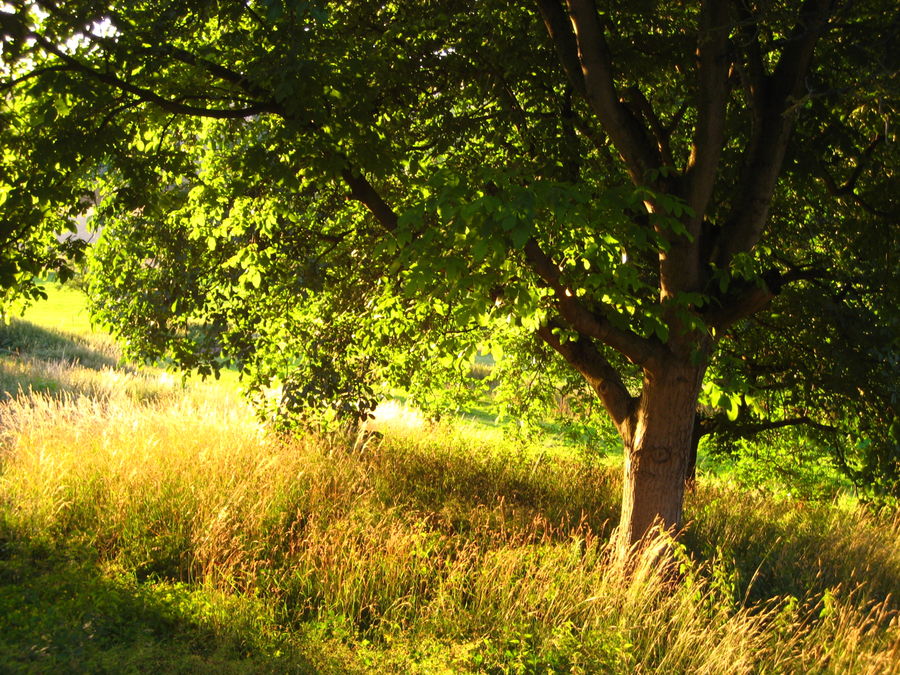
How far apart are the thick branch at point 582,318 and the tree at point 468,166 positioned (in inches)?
0.7

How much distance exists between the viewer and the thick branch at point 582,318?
223 inches

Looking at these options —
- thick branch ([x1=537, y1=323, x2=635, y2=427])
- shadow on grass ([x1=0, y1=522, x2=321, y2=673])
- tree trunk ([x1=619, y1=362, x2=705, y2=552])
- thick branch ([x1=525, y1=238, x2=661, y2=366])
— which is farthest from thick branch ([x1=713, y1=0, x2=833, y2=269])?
shadow on grass ([x1=0, y1=522, x2=321, y2=673])

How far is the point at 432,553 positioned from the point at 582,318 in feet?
7.90

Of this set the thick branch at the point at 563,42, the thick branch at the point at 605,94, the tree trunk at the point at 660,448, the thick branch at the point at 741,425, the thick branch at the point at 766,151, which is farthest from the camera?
the thick branch at the point at 741,425

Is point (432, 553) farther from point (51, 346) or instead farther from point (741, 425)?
point (51, 346)

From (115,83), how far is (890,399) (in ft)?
20.8

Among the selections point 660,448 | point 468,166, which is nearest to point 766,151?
point 468,166

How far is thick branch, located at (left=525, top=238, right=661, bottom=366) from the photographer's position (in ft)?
18.6

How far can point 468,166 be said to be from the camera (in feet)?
21.6

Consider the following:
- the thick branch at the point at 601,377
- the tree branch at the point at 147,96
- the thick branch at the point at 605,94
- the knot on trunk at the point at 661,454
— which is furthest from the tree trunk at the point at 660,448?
the tree branch at the point at 147,96

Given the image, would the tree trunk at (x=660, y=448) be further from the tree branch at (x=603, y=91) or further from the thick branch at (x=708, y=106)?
the tree branch at (x=603, y=91)

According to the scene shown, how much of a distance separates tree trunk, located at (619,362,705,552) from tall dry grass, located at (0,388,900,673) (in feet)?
1.05

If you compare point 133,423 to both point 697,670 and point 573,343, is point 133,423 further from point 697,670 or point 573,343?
point 697,670

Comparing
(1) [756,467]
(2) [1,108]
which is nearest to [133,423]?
(2) [1,108]
